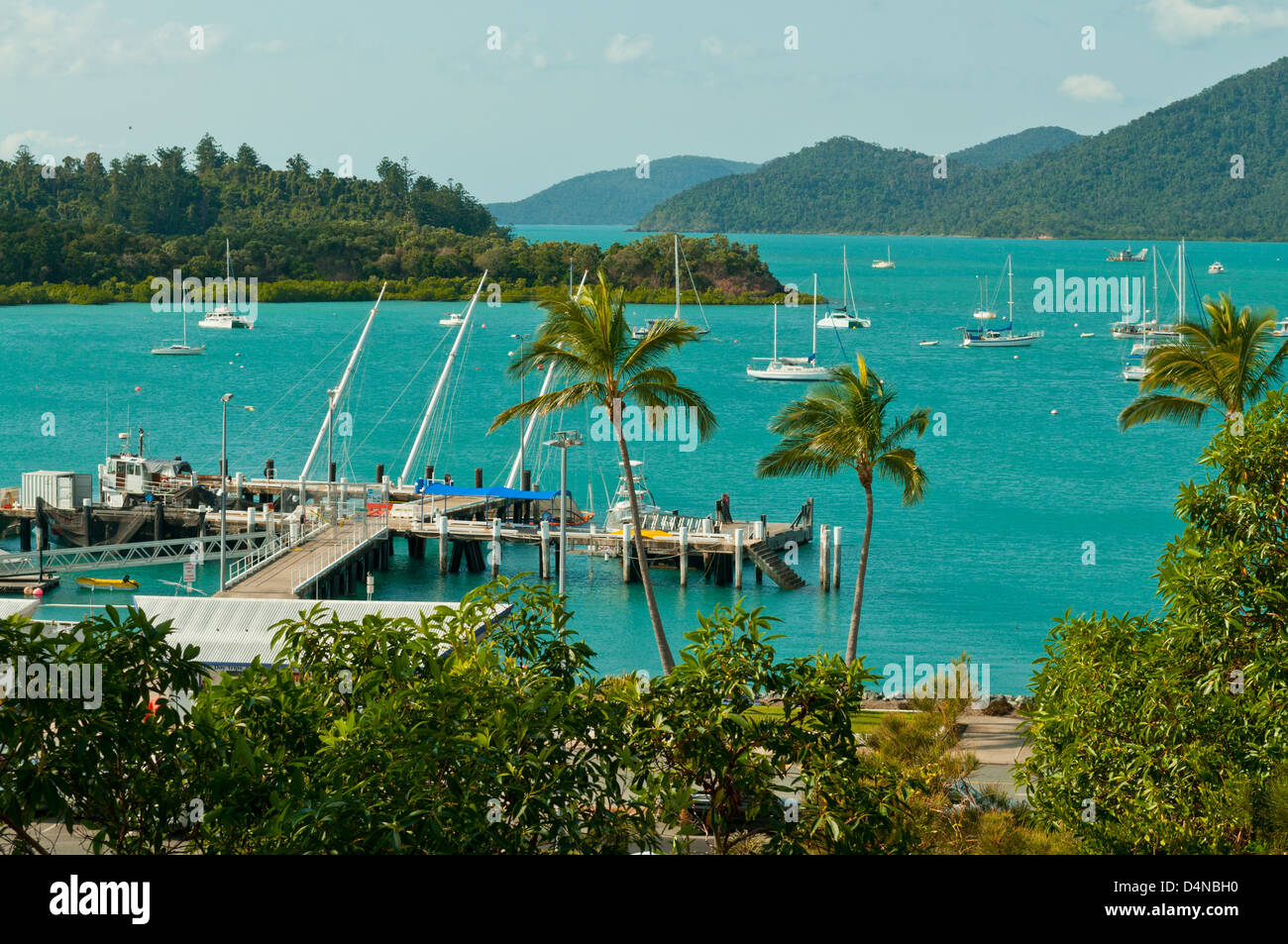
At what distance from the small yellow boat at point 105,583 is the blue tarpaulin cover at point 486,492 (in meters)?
12.9

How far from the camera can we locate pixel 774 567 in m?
53.2

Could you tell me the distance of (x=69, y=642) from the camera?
10.4 m

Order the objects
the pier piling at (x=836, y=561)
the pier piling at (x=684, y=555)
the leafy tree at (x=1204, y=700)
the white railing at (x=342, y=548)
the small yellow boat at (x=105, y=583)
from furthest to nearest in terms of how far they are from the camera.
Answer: the pier piling at (x=684, y=555)
the pier piling at (x=836, y=561)
the small yellow boat at (x=105, y=583)
the white railing at (x=342, y=548)
the leafy tree at (x=1204, y=700)

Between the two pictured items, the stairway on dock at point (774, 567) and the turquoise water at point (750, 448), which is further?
the stairway on dock at point (774, 567)

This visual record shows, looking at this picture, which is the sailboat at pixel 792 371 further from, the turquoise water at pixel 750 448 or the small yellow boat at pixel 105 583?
the small yellow boat at pixel 105 583

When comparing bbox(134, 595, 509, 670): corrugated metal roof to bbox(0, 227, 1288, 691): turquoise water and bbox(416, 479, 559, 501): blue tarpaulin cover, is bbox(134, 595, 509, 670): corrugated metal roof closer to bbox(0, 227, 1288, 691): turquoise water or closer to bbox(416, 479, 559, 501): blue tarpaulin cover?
bbox(0, 227, 1288, 691): turquoise water

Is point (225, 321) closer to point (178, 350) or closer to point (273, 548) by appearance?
point (178, 350)

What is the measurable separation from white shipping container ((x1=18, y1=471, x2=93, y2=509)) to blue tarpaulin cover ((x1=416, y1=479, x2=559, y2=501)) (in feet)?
44.1

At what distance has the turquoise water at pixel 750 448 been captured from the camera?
52.3 m

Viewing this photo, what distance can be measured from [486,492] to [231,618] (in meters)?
24.7

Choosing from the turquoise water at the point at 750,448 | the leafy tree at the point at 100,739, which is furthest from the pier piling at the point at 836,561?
the leafy tree at the point at 100,739

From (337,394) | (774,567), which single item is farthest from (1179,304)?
(337,394)
